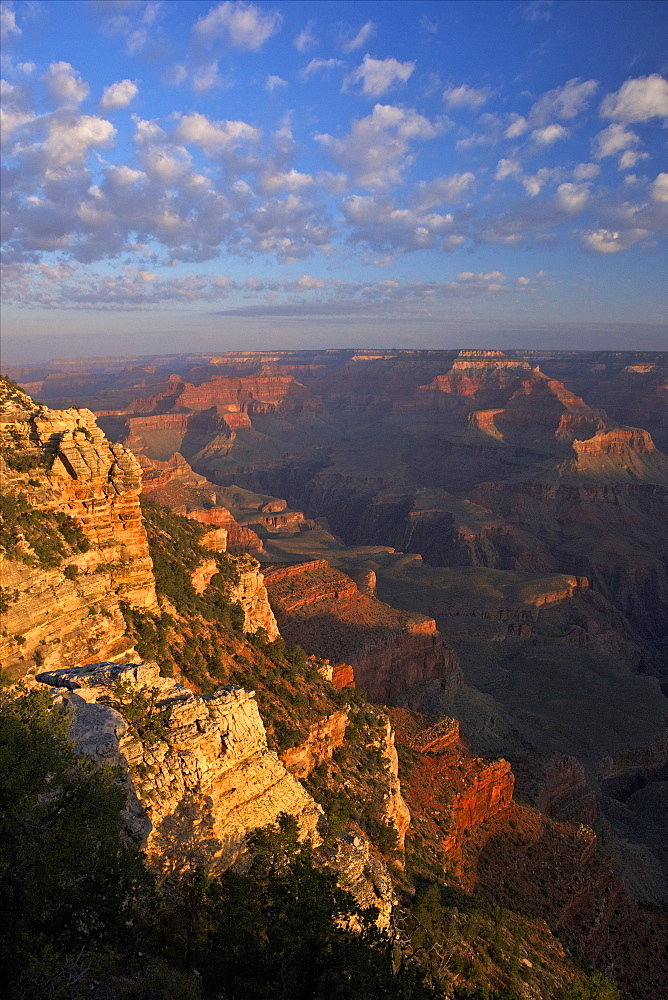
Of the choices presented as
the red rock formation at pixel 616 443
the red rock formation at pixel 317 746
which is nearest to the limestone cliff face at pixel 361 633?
the red rock formation at pixel 317 746

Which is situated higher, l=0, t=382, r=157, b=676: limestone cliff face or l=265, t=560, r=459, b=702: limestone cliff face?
l=0, t=382, r=157, b=676: limestone cliff face

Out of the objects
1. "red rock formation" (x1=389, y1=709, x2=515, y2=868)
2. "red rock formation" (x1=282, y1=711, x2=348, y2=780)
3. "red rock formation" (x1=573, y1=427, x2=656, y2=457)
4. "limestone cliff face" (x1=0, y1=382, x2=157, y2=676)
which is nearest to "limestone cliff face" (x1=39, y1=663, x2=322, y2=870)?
"limestone cliff face" (x1=0, y1=382, x2=157, y2=676)

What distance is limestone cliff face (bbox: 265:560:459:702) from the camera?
51.6 meters

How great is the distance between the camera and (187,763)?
14.5 meters

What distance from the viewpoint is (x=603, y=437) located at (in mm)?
164500

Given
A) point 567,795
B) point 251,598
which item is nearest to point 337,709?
point 251,598

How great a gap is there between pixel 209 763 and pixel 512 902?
20.5 metres

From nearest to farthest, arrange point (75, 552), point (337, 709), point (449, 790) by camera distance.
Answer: point (75, 552) < point (337, 709) < point (449, 790)

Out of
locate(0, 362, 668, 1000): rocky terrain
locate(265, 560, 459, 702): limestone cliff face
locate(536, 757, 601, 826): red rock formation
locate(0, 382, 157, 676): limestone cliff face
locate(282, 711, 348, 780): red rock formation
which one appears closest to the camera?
locate(0, 362, 668, 1000): rocky terrain

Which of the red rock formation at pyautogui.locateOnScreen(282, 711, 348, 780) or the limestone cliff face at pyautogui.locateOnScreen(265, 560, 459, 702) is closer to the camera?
the red rock formation at pyautogui.locateOnScreen(282, 711, 348, 780)

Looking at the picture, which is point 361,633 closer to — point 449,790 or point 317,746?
point 449,790

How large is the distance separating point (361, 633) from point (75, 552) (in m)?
36.3

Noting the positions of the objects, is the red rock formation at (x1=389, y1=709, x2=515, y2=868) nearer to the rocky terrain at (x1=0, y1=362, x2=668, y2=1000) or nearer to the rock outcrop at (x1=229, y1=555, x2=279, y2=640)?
the rocky terrain at (x1=0, y1=362, x2=668, y2=1000)

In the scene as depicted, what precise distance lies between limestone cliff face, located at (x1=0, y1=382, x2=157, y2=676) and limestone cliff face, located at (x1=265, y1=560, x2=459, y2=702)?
95.9 feet
